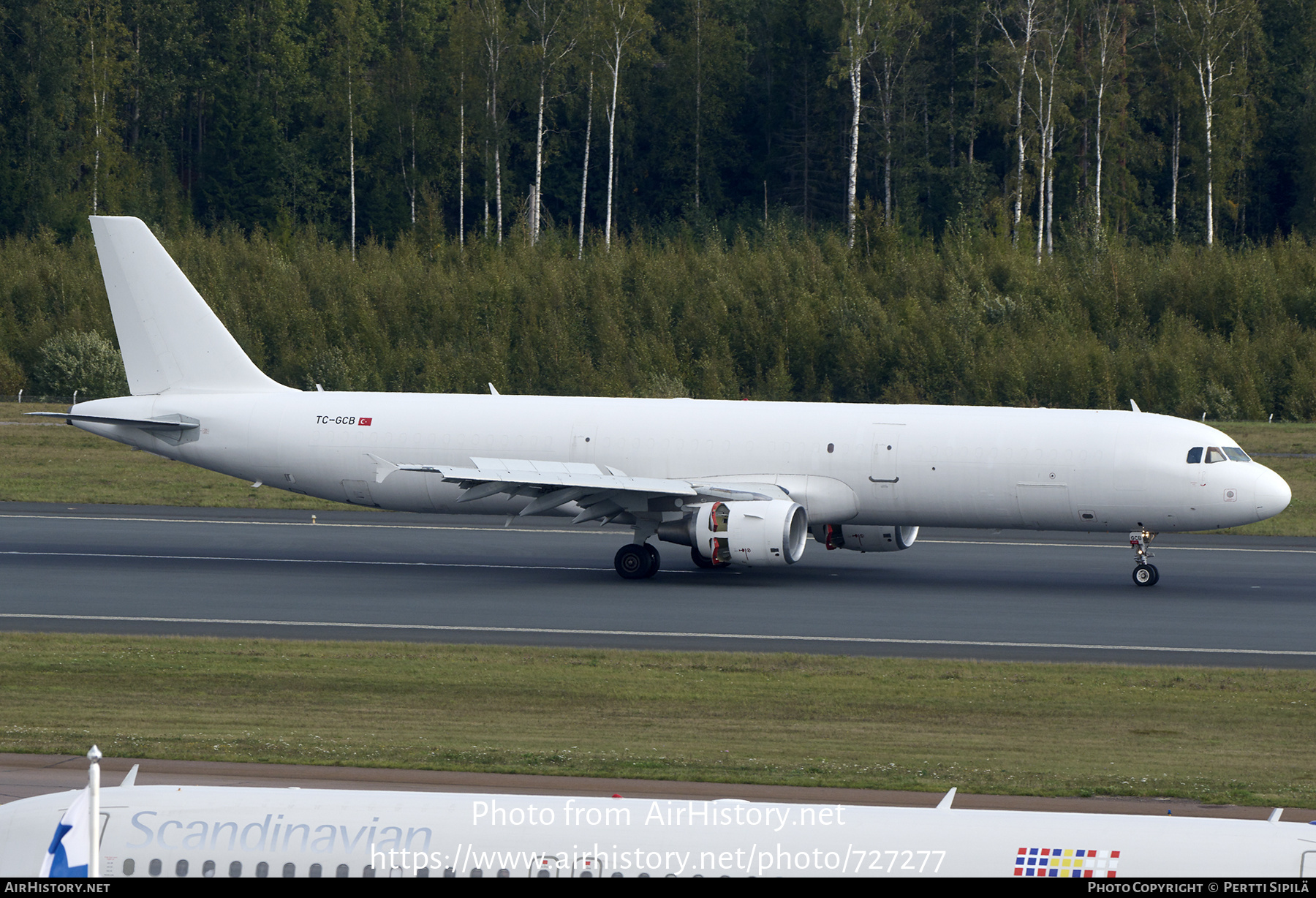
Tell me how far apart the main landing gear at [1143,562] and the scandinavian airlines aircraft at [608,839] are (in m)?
23.9

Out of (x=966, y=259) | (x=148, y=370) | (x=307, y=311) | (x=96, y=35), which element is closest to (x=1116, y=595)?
(x=148, y=370)

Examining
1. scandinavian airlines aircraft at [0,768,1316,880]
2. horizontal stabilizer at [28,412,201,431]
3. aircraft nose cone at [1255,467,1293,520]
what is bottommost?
aircraft nose cone at [1255,467,1293,520]

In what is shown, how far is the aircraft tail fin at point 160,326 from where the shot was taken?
3644 centimetres

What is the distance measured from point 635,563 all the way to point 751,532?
116 inches

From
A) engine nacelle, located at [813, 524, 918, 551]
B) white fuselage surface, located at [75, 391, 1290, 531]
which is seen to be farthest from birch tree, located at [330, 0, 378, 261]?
engine nacelle, located at [813, 524, 918, 551]

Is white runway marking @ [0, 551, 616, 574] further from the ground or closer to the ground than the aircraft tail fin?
closer to the ground

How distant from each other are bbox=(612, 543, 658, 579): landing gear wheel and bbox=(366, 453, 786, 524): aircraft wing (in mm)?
892

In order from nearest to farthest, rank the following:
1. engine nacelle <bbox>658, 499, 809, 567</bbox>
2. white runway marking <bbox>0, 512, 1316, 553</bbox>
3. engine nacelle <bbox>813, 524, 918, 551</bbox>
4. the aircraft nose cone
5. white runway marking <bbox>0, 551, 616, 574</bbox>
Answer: engine nacelle <bbox>658, 499, 809, 567</bbox> → the aircraft nose cone → engine nacelle <bbox>813, 524, 918, 551</bbox> → white runway marking <bbox>0, 551, 616, 574</bbox> → white runway marking <bbox>0, 512, 1316, 553</bbox>

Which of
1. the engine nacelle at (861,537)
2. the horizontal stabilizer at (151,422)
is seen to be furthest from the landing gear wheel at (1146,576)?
the horizontal stabilizer at (151,422)

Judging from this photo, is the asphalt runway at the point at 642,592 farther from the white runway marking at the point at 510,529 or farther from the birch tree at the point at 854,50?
the birch tree at the point at 854,50

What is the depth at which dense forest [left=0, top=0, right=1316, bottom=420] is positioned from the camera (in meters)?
68.4

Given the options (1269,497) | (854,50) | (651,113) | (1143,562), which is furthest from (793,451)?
(651,113)

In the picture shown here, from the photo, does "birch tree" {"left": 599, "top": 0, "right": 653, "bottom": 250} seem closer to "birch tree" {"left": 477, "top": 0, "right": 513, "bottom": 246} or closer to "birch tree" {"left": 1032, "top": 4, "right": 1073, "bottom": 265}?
"birch tree" {"left": 477, "top": 0, "right": 513, "bottom": 246}

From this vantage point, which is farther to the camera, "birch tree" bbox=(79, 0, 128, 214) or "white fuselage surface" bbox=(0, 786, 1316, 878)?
"birch tree" bbox=(79, 0, 128, 214)
